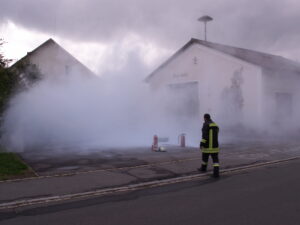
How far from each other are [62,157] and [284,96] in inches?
525

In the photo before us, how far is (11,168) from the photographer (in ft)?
26.5

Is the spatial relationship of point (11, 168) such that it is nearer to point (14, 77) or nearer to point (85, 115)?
point (14, 77)

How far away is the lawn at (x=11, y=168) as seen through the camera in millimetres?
7525

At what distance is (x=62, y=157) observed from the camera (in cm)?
1008

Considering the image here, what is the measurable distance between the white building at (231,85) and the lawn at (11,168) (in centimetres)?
861

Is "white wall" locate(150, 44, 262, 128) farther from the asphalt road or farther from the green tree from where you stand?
the asphalt road

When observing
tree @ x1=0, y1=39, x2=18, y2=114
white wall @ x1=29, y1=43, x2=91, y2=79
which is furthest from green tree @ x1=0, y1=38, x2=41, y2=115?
white wall @ x1=29, y1=43, x2=91, y2=79

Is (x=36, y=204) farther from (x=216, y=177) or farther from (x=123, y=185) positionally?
(x=216, y=177)

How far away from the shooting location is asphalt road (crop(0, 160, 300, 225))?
468 cm

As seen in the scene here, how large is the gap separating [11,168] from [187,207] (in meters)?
4.71

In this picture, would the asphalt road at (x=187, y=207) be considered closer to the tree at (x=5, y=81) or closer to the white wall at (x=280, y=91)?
the tree at (x=5, y=81)

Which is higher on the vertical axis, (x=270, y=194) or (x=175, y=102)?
(x=175, y=102)

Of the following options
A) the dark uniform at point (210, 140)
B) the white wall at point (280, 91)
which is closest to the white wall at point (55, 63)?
the dark uniform at point (210, 140)

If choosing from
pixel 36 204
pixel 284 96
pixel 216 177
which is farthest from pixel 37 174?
pixel 284 96
